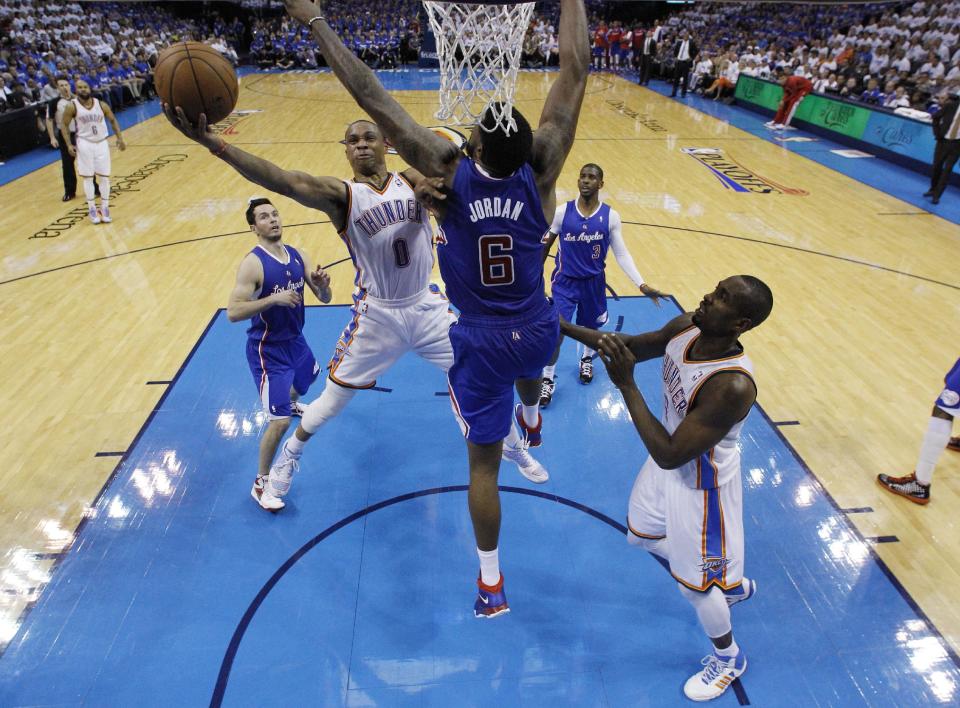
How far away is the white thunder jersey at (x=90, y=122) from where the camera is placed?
333 inches

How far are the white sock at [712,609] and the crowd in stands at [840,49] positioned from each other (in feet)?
43.6

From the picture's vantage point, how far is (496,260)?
2617 mm

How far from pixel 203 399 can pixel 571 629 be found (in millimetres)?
3398

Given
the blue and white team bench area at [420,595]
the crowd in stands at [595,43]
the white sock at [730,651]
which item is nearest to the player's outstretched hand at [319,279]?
the blue and white team bench area at [420,595]

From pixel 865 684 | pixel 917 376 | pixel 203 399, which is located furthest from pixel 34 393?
pixel 917 376

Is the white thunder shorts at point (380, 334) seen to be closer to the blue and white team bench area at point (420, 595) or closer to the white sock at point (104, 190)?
the blue and white team bench area at point (420, 595)

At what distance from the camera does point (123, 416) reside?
4.93 m

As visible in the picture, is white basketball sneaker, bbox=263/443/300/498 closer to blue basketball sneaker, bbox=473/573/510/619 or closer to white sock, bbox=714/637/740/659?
blue basketball sneaker, bbox=473/573/510/619

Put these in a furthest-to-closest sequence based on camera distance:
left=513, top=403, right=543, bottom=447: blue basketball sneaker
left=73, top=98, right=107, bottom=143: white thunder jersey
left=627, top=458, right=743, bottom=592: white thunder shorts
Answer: left=73, top=98, right=107, bottom=143: white thunder jersey < left=513, top=403, right=543, bottom=447: blue basketball sneaker < left=627, top=458, right=743, bottom=592: white thunder shorts

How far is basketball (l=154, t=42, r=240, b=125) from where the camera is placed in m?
2.93

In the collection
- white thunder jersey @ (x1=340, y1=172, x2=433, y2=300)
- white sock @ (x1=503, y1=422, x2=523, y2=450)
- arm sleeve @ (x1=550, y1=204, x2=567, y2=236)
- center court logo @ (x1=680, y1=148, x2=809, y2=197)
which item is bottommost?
center court logo @ (x1=680, y1=148, x2=809, y2=197)

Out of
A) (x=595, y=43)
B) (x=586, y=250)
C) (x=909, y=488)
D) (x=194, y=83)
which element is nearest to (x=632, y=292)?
(x=586, y=250)

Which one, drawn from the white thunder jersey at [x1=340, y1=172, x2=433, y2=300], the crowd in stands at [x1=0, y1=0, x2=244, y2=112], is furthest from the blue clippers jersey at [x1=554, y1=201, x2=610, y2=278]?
the crowd in stands at [x1=0, y1=0, x2=244, y2=112]

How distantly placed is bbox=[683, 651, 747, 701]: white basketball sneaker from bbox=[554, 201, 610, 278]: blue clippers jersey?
8.98ft
